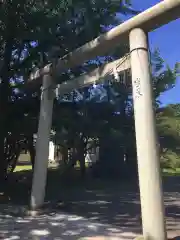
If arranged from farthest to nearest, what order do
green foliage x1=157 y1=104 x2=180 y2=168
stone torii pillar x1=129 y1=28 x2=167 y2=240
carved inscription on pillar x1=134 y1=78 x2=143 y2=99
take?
green foliage x1=157 y1=104 x2=180 y2=168, carved inscription on pillar x1=134 y1=78 x2=143 y2=99, stone torii pillar x1=129 y1=28 x2=167 y2=240

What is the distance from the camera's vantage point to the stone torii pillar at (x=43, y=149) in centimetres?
868

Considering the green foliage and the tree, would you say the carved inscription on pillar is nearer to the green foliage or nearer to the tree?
the tree

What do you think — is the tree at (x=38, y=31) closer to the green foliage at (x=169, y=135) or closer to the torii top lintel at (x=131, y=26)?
the torii top lintel at (x=131, y=26)

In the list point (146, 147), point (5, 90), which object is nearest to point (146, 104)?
point (146, 147)

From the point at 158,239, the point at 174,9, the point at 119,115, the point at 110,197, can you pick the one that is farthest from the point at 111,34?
the point at 119,115

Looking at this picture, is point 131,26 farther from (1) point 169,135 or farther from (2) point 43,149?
(1) point 169,135

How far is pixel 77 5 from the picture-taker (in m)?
9.41

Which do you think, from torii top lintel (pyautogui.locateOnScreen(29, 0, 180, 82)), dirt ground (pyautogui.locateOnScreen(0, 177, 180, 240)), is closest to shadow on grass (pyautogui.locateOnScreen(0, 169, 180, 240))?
dirt ground (pyautogui.locateOnScreen(0, 177, 180, 240))

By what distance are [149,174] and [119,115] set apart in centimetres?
978

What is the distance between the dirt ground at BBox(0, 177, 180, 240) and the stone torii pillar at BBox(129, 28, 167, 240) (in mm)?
656

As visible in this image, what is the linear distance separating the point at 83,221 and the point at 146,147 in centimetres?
265

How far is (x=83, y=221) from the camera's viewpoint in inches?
283

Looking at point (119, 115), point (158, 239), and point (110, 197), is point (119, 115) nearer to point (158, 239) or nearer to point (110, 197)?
point (110, 197)

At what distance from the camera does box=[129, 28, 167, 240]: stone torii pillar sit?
17.7 feet
